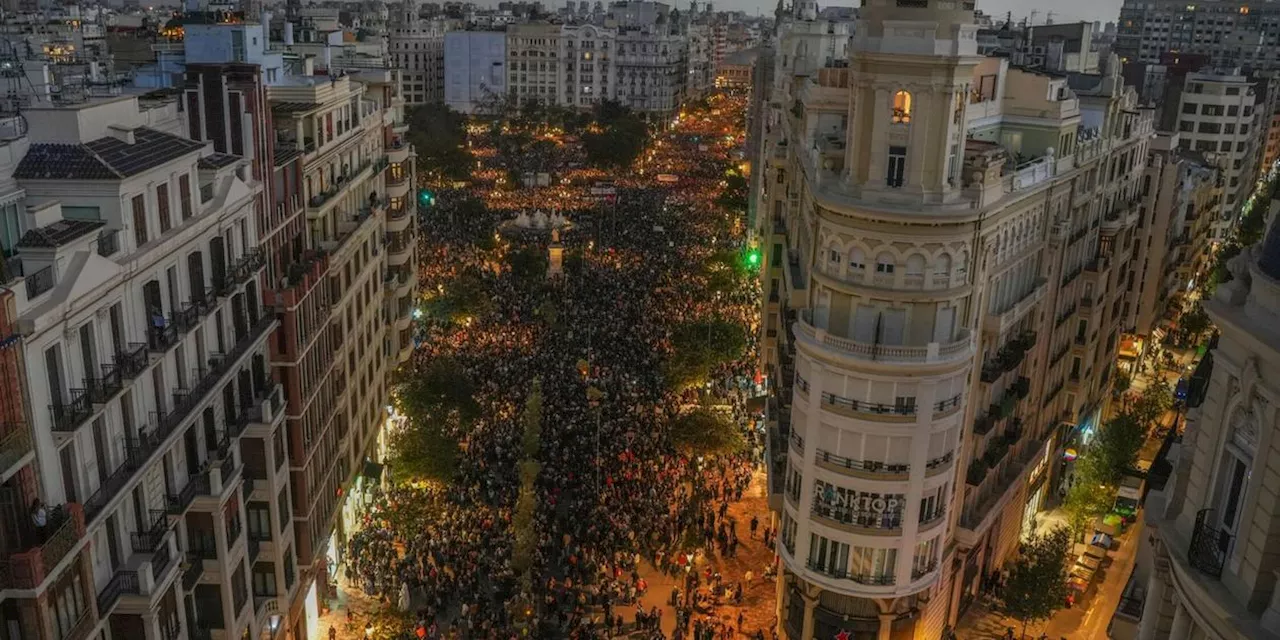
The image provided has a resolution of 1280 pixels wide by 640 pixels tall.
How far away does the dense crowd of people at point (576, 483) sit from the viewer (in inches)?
1612

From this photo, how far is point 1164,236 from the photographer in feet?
217

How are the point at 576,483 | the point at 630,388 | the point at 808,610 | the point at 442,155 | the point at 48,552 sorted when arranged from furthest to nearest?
the point at 442,155 < the point at 630,388 < the point at 576,483 < the point at 808,610 < the point at 48,552

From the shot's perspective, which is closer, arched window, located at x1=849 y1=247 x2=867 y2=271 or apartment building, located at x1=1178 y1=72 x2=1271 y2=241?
arched window, located at x1=849 y1=247 x2=867 y2=271

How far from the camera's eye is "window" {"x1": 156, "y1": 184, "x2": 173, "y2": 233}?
2742 cm

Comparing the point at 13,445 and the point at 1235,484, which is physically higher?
the point at 1235,484

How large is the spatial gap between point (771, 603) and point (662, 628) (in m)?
5.02

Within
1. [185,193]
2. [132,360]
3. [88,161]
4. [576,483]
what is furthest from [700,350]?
[88,161]

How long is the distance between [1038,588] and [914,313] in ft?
43.0

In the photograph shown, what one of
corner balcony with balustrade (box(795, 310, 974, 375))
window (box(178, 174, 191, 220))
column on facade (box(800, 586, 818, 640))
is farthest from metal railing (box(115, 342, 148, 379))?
column on facade (box(800, 586, 818, 640))

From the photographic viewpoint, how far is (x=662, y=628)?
40.6 m

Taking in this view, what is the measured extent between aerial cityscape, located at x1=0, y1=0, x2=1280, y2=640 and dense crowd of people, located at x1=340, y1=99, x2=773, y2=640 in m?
0.27

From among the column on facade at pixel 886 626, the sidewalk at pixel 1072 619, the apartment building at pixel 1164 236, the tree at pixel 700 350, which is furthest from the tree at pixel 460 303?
the apartment building at pixel 1164 236

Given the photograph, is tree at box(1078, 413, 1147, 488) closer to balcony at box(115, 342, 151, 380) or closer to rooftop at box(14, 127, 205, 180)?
balcony at box(115, 342, 151, 380)

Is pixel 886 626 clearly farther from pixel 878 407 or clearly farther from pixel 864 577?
pixel 878 407
